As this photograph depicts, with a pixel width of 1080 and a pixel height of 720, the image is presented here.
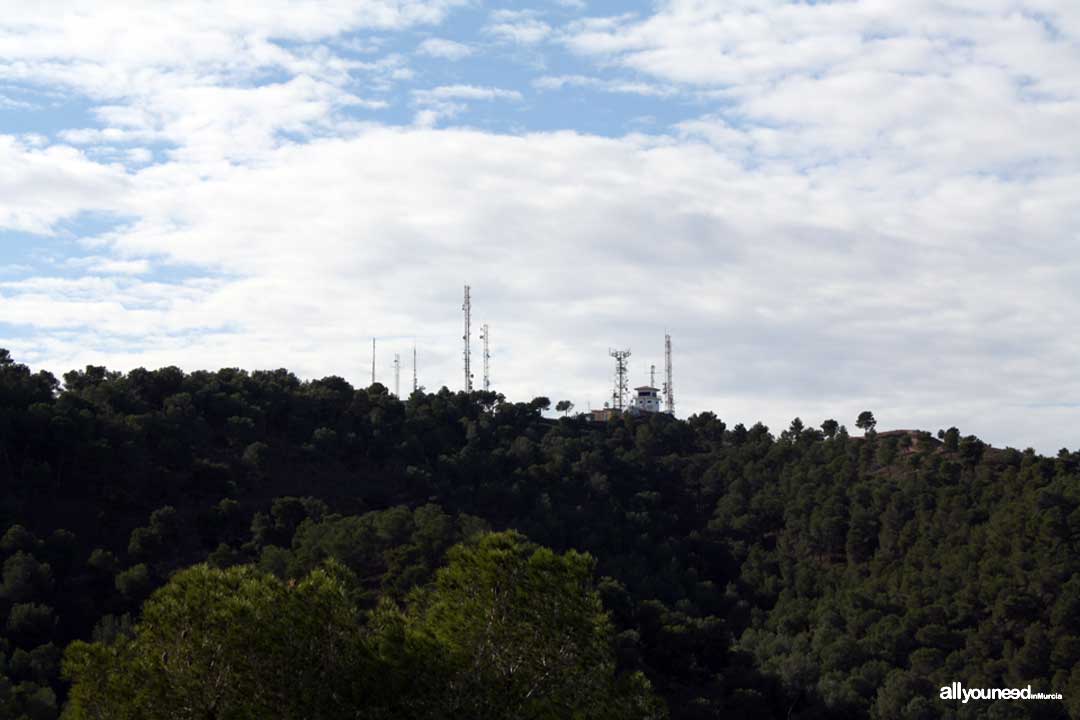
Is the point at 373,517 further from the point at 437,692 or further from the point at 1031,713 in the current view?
the point at 437,692

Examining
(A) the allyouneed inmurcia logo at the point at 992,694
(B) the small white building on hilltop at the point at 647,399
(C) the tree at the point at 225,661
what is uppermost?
(B) the small white building on hilltop at the point at 647,399

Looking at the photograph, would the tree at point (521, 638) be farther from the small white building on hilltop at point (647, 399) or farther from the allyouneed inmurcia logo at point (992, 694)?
the small white building on hilltop at point (647, 399)

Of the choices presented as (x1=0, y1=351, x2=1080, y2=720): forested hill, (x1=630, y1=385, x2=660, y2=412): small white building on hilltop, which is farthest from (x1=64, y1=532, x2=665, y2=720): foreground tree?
(x1=630, y1=385, x2=660, y2=412): small white building on hilltop

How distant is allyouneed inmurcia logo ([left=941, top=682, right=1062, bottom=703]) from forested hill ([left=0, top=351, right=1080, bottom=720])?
57cm

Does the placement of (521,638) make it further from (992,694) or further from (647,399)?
(647,399)

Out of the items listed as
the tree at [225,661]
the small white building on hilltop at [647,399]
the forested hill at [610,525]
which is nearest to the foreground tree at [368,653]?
the tree at [225,661]

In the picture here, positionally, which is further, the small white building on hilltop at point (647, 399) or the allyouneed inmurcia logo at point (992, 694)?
the small white building on hilltop at point (647, 399)

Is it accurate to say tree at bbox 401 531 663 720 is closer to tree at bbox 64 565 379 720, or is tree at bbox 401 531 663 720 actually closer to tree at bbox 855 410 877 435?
tree at bbox 64 565 379 720

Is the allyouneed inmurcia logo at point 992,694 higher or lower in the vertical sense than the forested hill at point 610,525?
lower

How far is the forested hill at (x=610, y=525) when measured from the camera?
47.7 metres

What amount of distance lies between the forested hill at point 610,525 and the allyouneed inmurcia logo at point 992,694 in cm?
57

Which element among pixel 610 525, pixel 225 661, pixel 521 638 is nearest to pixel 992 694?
pixel 610 525

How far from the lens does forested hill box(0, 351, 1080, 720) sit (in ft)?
157

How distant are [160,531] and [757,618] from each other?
30.8 meters
